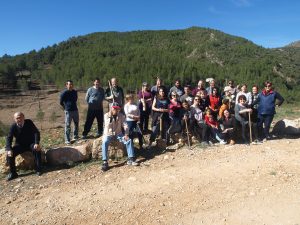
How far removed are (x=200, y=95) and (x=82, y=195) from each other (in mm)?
4676

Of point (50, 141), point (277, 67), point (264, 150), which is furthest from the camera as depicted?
point (277, 67)

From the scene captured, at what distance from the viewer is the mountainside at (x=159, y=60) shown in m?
104

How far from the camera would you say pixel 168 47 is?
154 metres

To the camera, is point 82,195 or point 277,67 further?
point 277,67

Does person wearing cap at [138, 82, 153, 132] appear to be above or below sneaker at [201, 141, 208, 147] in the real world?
above

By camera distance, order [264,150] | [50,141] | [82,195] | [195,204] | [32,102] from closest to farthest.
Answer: [195,204] → [82,195] → [264,150] → [50,141] → [32,102]

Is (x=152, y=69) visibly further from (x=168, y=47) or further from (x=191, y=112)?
(x=191, y=112)

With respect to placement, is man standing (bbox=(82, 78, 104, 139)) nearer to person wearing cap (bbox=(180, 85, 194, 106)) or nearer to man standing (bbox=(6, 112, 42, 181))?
man standing (bbox=(6, 112, 42, 181))

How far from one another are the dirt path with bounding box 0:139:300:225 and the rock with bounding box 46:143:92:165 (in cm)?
41

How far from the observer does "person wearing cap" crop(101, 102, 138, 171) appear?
8328mm

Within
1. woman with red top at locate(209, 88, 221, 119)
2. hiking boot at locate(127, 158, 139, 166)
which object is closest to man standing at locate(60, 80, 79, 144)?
hiking boot at locate(127, 158, 139, 166)

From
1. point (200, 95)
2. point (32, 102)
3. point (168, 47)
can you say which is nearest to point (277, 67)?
point (168, 47)

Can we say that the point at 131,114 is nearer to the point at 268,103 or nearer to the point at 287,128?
the point at 268,103

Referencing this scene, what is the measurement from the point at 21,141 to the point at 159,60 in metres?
122
